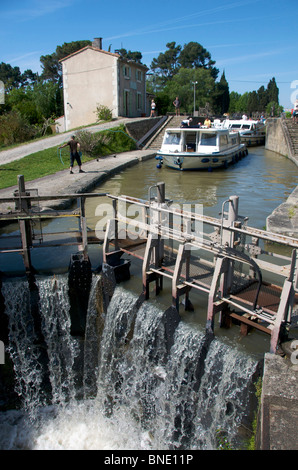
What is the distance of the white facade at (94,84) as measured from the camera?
3100cm

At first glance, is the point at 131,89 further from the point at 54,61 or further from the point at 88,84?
the point at 54,61

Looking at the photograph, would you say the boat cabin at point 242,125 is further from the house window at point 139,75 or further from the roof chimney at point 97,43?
the roof chimney at point 97,43

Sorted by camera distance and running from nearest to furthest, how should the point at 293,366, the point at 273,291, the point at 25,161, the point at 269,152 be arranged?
the point at 293,366, the point at 273,291, the point at 25,161, the point at 269,152

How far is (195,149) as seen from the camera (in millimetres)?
22797

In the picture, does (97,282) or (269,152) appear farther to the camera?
(269,152)

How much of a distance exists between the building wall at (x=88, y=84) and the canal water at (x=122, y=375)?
26359mm

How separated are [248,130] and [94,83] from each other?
15.4 m

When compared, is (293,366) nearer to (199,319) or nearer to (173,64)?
(199,319)

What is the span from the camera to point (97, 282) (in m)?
6.89

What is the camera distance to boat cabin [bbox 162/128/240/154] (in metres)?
21.9

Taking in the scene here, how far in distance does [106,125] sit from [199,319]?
2480 cm

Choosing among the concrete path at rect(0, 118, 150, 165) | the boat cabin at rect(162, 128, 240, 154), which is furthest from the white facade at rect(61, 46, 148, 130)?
the boat cabin at rect(162, 128, 240, 154)

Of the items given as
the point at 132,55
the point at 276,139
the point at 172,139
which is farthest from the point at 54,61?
the point at 172,139

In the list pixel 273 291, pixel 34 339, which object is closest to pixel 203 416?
pixel 273 291
